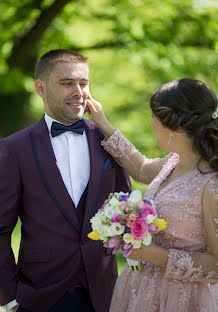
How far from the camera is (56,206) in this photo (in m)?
3.38

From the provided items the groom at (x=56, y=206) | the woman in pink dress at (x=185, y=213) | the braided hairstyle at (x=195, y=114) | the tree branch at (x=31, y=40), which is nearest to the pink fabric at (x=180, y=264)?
the woman in pink dress at (x=185, y=213)

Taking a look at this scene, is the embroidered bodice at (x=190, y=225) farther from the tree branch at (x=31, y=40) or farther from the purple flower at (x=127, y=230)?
the tree branch at (x=31, y=40)

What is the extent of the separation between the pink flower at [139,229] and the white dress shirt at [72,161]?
2.93 ft

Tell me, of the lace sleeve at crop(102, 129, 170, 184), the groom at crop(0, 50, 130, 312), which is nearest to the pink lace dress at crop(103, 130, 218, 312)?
the groom at crop(0, 50, 130, 312)

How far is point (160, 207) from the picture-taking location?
2.96 meters

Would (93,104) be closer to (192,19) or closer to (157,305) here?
(157,305)

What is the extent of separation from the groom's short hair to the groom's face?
32 mm

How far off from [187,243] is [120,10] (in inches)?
274

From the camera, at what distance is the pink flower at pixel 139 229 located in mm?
2611

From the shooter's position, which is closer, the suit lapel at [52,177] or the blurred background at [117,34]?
the suit lapel at [52,177]

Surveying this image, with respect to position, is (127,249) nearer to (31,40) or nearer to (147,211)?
(147,211)

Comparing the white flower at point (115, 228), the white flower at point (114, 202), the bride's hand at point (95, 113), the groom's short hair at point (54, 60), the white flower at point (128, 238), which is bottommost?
the white flower at point (128, 238)

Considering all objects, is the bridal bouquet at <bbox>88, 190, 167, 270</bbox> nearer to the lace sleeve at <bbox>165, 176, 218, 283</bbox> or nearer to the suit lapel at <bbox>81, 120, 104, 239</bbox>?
the lace sleeve at <bbox>165, 176, 218, 283</bbox>

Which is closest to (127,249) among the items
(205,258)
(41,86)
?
(205,258)
